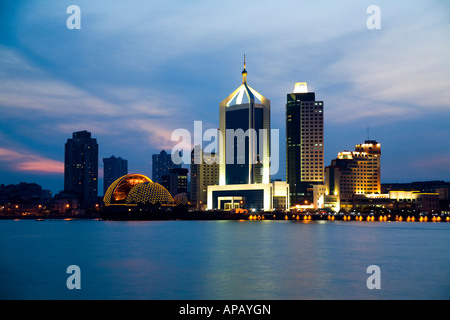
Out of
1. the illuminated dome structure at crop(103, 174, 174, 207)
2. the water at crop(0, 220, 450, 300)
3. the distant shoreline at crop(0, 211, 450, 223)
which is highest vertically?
the illuminated dome structure at crop(103, 174, 174, 207)

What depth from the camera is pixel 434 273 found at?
41750 millimetres

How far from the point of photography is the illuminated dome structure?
175m

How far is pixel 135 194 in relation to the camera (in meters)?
175

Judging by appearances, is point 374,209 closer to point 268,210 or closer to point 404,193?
point 404,193

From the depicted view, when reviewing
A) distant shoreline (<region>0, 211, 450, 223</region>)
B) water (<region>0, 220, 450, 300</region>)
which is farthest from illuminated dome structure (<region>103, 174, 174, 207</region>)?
water (<region>0, 220, 450, 300</region>)

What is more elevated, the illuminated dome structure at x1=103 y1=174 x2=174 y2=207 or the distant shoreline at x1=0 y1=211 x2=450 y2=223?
the illuminated dome structure at x1=103 y1=174 x2=174 y2=207
